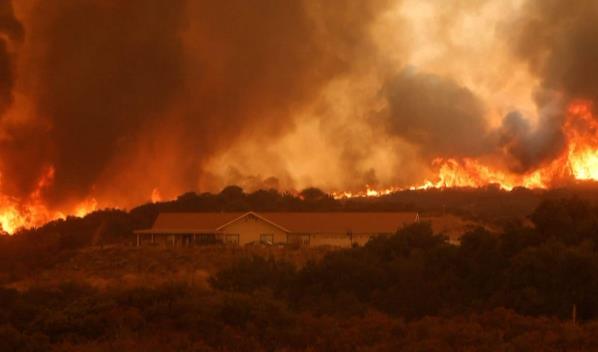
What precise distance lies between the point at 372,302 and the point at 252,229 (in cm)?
3241

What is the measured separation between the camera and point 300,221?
198 ft

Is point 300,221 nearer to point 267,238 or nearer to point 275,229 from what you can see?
point 275,229

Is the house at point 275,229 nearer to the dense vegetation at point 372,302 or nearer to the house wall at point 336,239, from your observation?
the house wall at point 336,239

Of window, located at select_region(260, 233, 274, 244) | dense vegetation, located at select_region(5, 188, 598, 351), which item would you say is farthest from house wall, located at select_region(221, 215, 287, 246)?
dense vegetation, located at select_region(5, 188, 598, 351)

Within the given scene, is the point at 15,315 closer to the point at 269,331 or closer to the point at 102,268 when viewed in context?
the point at 269,331

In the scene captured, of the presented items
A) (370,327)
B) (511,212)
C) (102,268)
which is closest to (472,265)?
(370,327)

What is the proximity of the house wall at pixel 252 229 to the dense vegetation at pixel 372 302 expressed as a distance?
53.6 ft

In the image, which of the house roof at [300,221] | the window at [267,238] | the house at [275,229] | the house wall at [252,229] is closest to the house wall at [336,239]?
the house at [275,229]

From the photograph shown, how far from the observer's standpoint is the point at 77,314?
19328 mm

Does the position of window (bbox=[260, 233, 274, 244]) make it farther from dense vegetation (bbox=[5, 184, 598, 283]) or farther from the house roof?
dense vegetation (bbox=[5, 184, 598, 283])

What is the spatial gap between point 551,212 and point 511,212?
34.3 m

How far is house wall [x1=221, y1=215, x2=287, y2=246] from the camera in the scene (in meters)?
58.6

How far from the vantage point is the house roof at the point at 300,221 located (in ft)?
192

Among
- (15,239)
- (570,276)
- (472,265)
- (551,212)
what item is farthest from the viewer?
(15,239)
